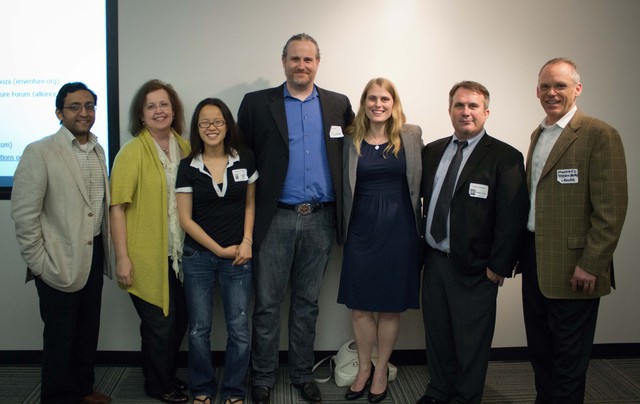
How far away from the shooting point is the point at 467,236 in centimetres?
220

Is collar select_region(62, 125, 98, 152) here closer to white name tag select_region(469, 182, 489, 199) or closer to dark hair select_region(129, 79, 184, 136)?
dark hair select_region(129, 79, 184, 136)

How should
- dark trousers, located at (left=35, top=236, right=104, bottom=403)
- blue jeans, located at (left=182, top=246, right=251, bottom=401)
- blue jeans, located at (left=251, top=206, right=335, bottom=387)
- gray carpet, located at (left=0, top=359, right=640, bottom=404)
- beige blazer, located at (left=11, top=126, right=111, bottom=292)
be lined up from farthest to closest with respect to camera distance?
→ gray carpet, located at (left=0, top=359, right=640, bottom=404) → blue jeans, located at (left=251, top=206, right=335, bottom=387) → blue jeans, located at (left=182, top=246, right=251, bottom=401) → dark trousers, located at (left=35, top=236, right=104, bottom=403) → beige blazer, located at (left=11, top=126, right=111, bottom=292)

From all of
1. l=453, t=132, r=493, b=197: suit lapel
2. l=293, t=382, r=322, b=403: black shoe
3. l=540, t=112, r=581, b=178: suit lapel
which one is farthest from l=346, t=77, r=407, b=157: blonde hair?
l=293, t=382, r=322, b=403: black shoe

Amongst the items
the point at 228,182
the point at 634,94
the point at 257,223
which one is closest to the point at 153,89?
the point at 228,182

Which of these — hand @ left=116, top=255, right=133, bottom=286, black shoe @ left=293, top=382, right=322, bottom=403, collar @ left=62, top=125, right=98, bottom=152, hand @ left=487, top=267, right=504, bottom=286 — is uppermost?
collar @ left=62, top=125, right=98, bottom=152

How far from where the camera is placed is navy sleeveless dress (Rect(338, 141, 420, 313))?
236 centimetres

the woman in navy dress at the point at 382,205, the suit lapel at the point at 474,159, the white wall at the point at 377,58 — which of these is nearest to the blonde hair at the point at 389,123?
the woman in navy dress at the point at 382,205

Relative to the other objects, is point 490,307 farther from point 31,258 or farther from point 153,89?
point 31,258

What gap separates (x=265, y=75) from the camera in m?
2.81

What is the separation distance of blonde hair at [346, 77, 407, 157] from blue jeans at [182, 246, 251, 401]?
0.88 meters

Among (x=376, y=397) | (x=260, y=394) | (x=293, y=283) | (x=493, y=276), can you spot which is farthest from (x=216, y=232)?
(x=493, y=276)

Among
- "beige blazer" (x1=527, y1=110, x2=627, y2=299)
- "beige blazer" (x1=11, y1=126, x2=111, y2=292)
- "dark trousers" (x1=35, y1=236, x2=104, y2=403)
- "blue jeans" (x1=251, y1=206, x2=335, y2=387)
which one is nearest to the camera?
"beige blazer" (x1=527, y1=110, x2=627, y2=299)

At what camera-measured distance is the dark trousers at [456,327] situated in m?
2.29

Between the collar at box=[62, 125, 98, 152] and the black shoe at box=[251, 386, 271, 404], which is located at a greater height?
the collar at box=[62, 125, 98, 152]
